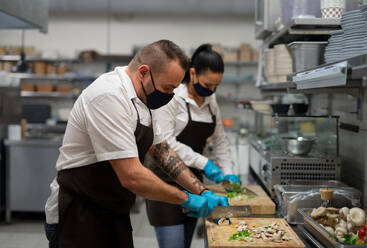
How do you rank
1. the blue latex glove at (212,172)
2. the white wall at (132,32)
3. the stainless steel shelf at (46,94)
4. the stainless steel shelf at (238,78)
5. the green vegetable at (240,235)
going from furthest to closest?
the white wall at (132,32) < the stainless steel shelf at (46,94) < the stainless steel shelf at (238,78) < the blue latex glove at (212,172) < the green vegetable at (240,235)

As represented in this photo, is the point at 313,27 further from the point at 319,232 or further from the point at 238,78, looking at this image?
the point at 238,78

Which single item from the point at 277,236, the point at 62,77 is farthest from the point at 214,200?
the point at 62,77

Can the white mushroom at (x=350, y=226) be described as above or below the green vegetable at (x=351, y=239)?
above

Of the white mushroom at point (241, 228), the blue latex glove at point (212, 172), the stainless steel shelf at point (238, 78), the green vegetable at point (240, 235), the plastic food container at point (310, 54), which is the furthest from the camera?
the stainless steel shelf at point (238, 78)

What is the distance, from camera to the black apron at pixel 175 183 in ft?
6.97

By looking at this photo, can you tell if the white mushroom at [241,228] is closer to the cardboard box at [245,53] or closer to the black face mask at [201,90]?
the black face mask at [201,90]

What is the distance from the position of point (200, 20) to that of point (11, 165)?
5194 millimetres

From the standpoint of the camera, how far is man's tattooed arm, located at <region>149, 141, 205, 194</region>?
188cm

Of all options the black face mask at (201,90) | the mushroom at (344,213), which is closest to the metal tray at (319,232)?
the mushroom at (344,213)

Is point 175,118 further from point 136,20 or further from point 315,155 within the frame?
point 136,20

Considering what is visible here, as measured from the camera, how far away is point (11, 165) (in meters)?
4.15

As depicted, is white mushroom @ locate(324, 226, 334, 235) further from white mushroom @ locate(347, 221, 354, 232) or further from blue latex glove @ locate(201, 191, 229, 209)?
blue latex glove @ locate(201, 191, 229, 209)

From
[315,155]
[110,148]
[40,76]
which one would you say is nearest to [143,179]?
[110,148]

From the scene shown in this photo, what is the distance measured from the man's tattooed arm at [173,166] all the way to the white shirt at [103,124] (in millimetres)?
353
